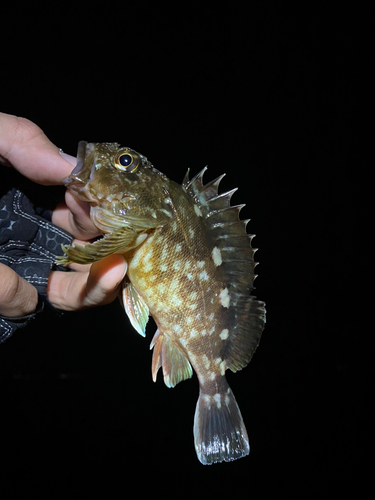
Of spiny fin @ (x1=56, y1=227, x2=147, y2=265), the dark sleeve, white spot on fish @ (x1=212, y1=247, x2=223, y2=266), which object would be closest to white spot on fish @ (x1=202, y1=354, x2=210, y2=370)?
white spot on fish @ (x1=212, y1=247, x2=223, y2=266)

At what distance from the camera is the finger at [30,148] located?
3.96ft

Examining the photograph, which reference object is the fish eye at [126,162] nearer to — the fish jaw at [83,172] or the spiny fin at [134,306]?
the fish jaw at [83,172]

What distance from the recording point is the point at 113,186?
42.5 inches

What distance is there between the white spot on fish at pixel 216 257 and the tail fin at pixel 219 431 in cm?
50

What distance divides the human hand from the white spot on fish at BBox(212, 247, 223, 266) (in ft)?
1.10

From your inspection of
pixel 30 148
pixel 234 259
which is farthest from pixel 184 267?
pixel 30 148

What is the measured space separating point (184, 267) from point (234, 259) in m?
0.22

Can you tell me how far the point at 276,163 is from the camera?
353 centimetres

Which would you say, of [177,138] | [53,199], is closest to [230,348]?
[53,199]

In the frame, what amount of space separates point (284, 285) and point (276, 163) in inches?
50.6

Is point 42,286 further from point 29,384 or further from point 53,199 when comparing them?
point 29,384

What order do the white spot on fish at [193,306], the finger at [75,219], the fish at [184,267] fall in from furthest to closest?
the finger at [75,219] < the white spot on fish at [193,306] < the fish at [184,267]

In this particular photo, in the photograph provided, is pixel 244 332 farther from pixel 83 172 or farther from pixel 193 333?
pixel 83 172

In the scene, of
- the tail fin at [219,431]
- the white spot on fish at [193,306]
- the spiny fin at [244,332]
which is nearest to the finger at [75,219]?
the white spot on fish at [193,306]
